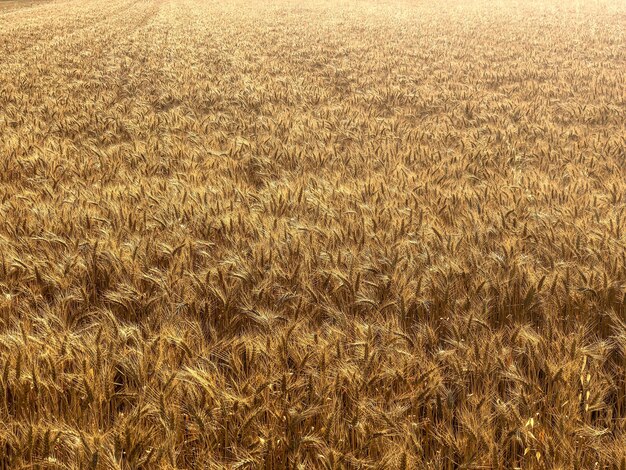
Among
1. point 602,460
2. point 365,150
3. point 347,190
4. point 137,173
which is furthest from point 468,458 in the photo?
point 365,150

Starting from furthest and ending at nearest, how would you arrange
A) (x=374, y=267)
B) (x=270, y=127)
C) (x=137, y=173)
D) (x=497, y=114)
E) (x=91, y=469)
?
(x=497, y=114), (x=270, y=127), (x=137, y=173), (x=374, y=267), (x=91, y=469)

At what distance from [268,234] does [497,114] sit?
5077 mm

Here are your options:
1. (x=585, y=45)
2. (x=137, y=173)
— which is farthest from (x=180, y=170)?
(x=585, y=45)

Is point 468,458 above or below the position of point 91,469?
below

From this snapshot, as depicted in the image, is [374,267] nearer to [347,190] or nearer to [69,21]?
[347,190]

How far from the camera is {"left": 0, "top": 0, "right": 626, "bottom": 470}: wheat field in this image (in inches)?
59.0

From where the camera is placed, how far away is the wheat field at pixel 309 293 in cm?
150

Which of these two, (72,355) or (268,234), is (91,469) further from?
(268,234)

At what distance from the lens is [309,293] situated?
2.33m

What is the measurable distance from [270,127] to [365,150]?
1347 millimetres

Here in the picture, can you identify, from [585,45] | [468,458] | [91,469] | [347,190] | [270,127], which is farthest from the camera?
[585,45]

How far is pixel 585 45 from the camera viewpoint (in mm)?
14648

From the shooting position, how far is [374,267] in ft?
8.15

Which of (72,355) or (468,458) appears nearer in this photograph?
(468,458)
